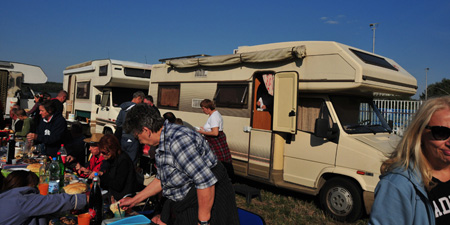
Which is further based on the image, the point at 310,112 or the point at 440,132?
the point at 310,112

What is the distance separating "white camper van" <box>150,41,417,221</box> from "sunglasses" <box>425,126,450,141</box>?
3.51 meters

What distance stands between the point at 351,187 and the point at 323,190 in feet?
1.65

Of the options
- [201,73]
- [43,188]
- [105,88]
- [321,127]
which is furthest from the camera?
[105,88]

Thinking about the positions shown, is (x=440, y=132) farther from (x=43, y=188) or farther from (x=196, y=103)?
(x=196, y=103)

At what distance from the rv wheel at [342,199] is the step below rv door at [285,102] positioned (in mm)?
1083

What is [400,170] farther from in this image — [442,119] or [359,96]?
[359,96]

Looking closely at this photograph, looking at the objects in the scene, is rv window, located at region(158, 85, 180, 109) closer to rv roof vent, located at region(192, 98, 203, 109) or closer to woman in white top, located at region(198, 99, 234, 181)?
rv roof vent, located at region(192, 98, 203, 109)

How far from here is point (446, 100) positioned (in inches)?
64.4

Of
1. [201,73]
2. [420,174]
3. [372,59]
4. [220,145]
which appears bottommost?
[220,145]

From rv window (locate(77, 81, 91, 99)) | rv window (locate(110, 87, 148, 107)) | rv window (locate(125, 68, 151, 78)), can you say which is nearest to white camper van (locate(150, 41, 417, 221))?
rv window (locate(125, 68, 151, 78))

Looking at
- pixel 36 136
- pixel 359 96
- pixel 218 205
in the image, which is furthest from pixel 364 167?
pixel 36 136

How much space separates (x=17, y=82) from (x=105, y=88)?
4961mm

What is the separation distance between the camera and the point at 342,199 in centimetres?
522

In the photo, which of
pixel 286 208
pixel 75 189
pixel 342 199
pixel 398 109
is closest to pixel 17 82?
pixel 75 189
